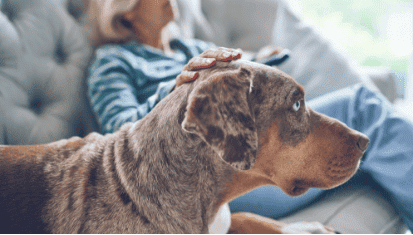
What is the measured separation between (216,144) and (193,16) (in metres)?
1.88

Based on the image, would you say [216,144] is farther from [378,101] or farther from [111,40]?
[111,40]

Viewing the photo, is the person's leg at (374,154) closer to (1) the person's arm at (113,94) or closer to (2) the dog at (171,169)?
(2) the dog at (171,169)

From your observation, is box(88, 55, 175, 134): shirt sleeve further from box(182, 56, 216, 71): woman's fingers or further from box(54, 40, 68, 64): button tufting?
box(182, 56, 216, 71): woman's fingers

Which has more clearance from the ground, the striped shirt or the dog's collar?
the striped shirt

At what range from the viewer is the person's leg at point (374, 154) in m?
1.28

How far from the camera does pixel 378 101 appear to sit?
61.6 inches

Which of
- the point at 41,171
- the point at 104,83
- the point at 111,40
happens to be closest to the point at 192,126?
the point at 41,171

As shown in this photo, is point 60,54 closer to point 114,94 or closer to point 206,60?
point 114,94

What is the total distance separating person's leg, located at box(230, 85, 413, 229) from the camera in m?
1.28

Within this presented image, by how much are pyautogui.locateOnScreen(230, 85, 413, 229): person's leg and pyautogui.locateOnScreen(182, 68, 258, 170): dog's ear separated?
660mm

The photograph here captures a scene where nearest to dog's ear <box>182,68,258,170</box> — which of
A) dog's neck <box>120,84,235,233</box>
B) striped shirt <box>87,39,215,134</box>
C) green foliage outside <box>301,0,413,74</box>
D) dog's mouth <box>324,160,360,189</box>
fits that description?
dog's neck <box>120,84,235,233</box>

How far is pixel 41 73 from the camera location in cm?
153

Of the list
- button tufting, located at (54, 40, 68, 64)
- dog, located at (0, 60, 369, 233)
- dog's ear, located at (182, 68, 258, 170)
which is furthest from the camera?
button tufting, located at (54, 40, 68, 64)

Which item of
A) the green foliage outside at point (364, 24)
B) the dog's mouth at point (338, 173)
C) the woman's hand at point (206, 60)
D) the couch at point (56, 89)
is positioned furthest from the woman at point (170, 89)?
the green foliage outside at point (364, 24)
